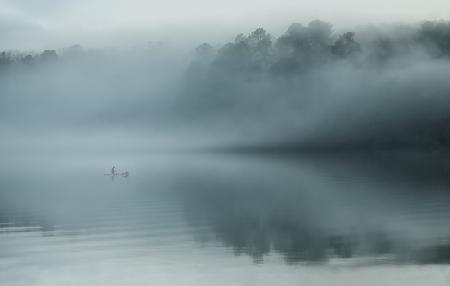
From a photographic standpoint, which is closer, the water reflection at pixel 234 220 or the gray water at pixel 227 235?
the gray water at pixel 227 235

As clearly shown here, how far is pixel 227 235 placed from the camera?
51656 millimetres

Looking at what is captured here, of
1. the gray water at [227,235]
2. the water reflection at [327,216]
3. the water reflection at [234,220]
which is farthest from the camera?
the water reflection at [234,220]

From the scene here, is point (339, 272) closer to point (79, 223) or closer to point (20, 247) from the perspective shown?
point (20, 247)

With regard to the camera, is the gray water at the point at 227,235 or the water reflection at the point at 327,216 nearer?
the gray water at the point at 227,235

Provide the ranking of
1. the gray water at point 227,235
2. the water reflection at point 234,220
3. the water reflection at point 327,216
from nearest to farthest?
the gray water at point 227,235, the water reflection at point 327,216, the water reflection at point 234,220

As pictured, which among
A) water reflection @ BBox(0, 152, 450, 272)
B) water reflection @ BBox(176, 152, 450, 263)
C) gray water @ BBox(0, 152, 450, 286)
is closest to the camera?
gray water @ BBox(0, 152, 450, 286)

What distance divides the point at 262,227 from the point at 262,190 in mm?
36896

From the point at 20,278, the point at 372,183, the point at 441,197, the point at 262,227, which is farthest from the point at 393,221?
the point at 372,183

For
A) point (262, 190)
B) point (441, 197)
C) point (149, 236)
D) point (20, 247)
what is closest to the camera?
point (20, 247)

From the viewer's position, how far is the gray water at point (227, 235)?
1436 inches

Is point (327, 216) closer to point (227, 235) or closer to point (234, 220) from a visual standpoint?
point (234, 220)

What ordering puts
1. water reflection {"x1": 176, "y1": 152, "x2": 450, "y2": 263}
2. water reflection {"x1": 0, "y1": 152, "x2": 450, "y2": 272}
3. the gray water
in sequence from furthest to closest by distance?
water reflection {"x1": 0, "y1": 152, "x2": 450, "y2": 272}
water reflection {"x1": 176, "y1": 152, "x2": 450, "y2": 263}
the gray water

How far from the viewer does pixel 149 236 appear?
50.6m

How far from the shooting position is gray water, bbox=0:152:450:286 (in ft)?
120
